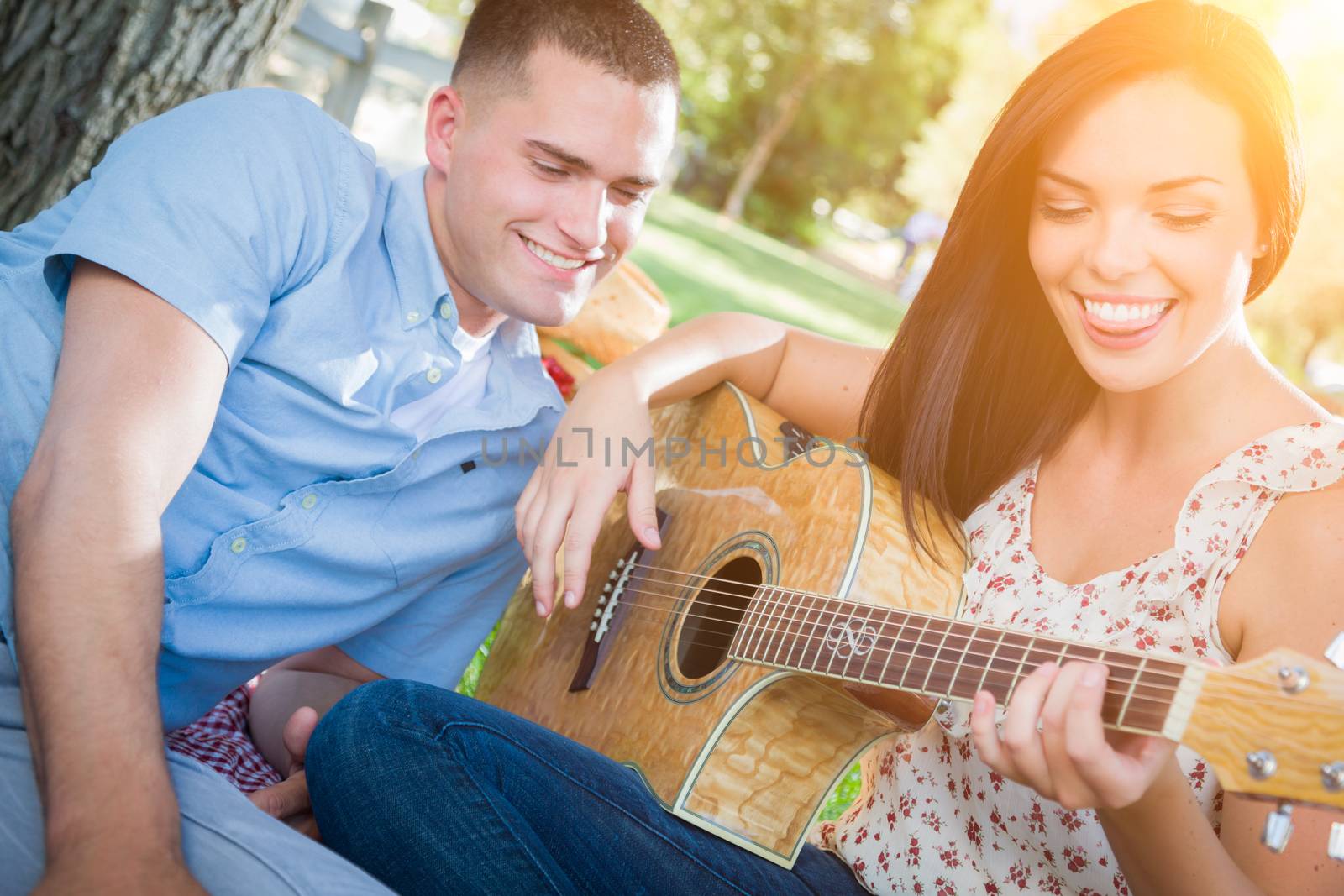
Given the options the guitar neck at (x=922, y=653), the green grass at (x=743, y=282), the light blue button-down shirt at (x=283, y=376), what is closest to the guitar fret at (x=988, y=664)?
the guitar neck at (x=922, y=653)

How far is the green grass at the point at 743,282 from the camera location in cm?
1174

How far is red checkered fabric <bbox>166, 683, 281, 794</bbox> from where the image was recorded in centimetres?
263

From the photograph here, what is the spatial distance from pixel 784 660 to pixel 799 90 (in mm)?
28471

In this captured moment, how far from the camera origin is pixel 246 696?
3.05 m

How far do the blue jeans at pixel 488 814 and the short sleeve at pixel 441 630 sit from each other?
0.56m

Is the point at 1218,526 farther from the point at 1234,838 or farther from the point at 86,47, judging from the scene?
the point at 86,47

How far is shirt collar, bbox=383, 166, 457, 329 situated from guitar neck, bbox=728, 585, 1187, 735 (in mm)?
930

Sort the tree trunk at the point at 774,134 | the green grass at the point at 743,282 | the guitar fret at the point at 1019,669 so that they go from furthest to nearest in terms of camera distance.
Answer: the tree trunk at the point at 774,134, the green grass at the point at 743,282, the guitar fret at the point at 1019,669

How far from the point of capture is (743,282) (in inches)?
563

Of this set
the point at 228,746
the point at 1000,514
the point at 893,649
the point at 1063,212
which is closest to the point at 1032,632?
the point at 893,649

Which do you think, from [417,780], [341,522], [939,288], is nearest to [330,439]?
[341,522]

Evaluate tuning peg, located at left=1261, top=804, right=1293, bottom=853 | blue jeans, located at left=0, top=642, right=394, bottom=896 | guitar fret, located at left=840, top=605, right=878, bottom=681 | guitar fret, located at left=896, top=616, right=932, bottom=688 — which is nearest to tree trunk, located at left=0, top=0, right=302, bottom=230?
blue jeans, located at left=0, top=642, right=394, bottom=896

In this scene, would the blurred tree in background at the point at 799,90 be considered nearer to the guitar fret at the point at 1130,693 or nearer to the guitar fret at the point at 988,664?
the guitar fret at the point at 988,664

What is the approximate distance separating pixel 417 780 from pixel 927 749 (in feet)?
3.27
